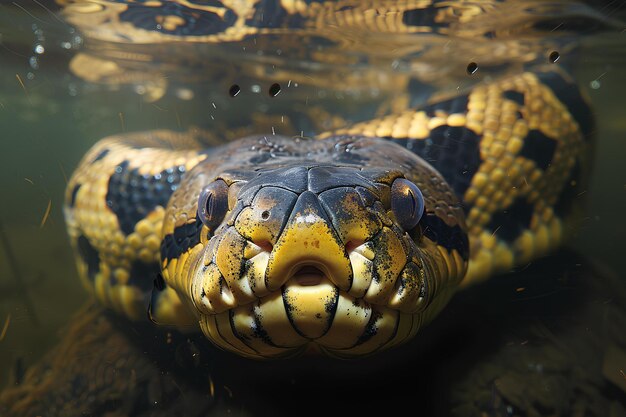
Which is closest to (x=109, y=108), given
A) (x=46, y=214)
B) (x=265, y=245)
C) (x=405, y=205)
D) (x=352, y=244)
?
(x=46, y=214)

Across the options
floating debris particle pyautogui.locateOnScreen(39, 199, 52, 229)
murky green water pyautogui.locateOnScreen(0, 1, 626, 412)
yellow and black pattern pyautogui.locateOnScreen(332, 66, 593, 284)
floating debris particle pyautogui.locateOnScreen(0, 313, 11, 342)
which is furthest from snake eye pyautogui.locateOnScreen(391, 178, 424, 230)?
floating debris particle pyautogui.locateOnScreen(39, 199, 52, 229)

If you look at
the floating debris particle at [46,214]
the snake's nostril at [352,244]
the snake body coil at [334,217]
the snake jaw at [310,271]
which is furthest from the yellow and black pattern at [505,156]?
the floating debris particle at [46,214]

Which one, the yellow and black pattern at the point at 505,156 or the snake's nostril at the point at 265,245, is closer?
the snake's nostril at the point at 265,245

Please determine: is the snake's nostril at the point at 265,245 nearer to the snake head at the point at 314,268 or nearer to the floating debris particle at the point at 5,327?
the snake head at the point at 314,268

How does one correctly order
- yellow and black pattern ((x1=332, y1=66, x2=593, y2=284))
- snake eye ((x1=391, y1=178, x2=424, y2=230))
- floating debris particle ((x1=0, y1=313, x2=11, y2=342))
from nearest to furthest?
snake eye ((x1=391, y1=178, x2=424, y2=230)) → floating debris particle ((x1=0, y1=313, x2=11, y2=342)) → yellow and black pattern ((x1=332, y1=66, x2=593, y2=284))

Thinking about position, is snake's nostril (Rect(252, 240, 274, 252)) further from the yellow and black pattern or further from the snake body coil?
the yellow and black pattern

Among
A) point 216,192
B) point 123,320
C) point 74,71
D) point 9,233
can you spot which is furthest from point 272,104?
point 216,192

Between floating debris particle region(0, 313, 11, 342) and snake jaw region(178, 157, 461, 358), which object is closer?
snake jaw region(178, 157, 461, 358)
